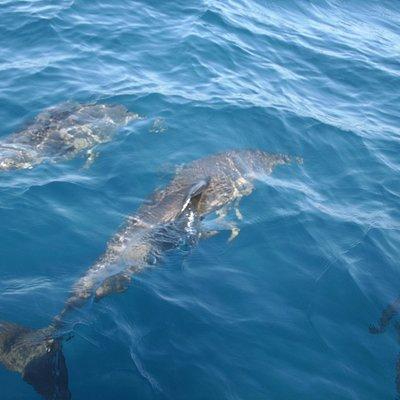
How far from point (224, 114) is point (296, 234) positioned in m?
5.68

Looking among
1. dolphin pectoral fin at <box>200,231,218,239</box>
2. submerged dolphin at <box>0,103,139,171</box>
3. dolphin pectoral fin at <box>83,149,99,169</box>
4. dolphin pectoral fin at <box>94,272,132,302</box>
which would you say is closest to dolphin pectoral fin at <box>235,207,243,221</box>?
dolphin pectoral fin at <box>200,231,218,239</box>

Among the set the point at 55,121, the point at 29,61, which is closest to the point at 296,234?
the point at 55,121

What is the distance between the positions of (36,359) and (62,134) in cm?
793

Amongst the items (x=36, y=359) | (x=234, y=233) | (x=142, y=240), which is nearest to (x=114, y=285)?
(x=142, y=240)

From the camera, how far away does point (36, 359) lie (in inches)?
305

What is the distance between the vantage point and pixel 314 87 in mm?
18484

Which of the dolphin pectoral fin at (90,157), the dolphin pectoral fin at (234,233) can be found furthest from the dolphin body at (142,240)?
the dolphin pectoral fin at (90,157)

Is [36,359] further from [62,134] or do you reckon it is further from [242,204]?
[62,134]

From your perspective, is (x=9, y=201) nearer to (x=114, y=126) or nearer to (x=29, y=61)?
(x=114, y=126)

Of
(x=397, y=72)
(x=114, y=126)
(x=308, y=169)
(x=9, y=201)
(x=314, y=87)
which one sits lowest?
(x=9, y=201)

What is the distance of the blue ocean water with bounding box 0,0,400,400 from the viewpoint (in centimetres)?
847

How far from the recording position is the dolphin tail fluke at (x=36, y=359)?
7.49m

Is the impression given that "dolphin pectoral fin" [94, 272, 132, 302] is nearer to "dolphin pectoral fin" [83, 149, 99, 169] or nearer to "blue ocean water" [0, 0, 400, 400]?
"blue ocean water" [0, 0, 400, 400]

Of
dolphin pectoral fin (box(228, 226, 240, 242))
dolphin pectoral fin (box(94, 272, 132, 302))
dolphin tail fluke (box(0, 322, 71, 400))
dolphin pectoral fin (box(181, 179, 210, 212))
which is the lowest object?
dolphin tail fluke (box(0, 322, 71, 400))
